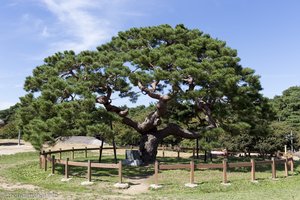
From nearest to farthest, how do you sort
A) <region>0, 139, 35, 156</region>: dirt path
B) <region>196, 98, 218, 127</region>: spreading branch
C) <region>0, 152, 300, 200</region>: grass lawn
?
<region>0, 152, 300, 200</region>: grass lawn
<region>196, 98, 218, 127</region>: spreading branch
<region>0, 139, 35, 156</region>: dirt path

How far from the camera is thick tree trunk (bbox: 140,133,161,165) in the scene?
2055cm

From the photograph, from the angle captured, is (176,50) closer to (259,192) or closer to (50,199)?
(259,192)

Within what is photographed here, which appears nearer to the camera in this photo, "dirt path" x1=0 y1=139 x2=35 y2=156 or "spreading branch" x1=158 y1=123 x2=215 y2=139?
"spreading branch" x1=158 y1=123 x2=215 y2=139

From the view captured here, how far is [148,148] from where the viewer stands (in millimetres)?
20578

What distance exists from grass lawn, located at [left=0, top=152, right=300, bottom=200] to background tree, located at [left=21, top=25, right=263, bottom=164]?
2.21 meters

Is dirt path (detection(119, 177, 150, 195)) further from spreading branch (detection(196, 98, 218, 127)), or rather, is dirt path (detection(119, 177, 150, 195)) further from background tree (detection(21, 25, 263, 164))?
spreading branch (detection(196, 98, 218, 127))

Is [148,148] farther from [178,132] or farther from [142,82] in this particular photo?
[142,82]

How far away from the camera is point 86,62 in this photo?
18172 mm

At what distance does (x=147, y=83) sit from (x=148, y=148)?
4.79 m

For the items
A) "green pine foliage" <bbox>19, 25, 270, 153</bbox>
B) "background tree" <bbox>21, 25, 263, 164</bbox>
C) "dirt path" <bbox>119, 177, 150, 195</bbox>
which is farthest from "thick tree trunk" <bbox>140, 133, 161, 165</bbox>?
"dirt path" <bbox>119, 177, 150, 195</bbox>

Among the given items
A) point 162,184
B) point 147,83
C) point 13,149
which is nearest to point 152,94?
point 147,83

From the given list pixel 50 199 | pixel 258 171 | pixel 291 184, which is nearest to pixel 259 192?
pixel 291 184

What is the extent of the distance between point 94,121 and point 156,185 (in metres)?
4.65

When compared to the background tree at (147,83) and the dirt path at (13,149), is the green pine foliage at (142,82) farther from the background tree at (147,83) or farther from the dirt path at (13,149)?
the dirt path at (13,149)
